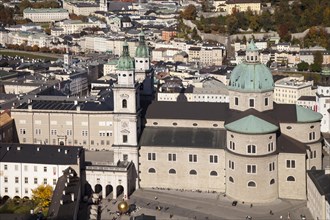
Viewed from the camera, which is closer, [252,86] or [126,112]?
[126,112]

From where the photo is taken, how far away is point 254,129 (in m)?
55.6

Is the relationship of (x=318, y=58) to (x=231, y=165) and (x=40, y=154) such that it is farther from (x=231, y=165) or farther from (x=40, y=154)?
(x=40, y=154)

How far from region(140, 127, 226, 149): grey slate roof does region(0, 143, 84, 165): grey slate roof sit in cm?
606

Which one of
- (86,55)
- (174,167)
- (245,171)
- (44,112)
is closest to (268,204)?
(245,171)

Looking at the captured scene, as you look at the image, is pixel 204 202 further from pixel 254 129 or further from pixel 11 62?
pixel 11 62

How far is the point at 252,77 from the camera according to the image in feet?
193

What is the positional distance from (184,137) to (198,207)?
6.79 m

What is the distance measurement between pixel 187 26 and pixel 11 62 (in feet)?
153

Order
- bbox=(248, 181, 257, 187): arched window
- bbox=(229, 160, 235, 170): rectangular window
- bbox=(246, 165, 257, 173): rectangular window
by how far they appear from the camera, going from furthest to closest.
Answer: bbox=(229, 160, 235, 170): rectangular window < bbox=(248, 181, 257, 187): arched window < bbox=(246, 165, 257, 173): rectangular window

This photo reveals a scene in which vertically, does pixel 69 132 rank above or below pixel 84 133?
above

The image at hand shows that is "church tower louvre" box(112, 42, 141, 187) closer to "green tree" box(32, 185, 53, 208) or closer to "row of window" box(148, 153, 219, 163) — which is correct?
"row of window" box(148, 153, 219, 163)

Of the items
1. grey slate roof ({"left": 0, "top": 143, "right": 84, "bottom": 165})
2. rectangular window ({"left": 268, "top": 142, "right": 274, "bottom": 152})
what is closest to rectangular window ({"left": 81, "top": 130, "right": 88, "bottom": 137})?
grey slate roof ({"left": 0, "top": 143, "right": 84, "bottom": 165})

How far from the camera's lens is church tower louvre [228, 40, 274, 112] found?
58.6m

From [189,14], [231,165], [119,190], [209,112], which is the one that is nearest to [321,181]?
[231,165]
